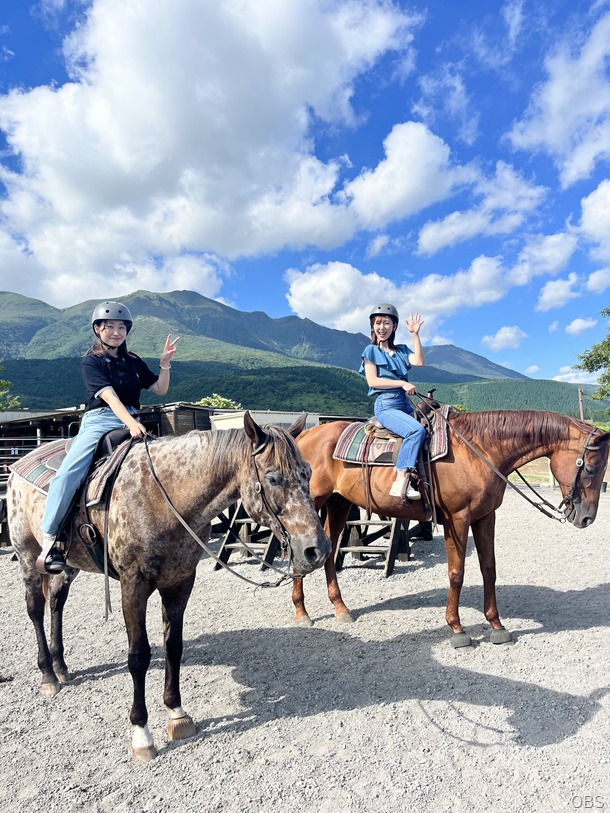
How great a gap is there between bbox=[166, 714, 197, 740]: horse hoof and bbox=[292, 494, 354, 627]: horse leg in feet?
7.34

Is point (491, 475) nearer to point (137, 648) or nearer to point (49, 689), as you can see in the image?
point (137, 648)

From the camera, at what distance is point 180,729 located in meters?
3.46

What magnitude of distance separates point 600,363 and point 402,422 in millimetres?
39976

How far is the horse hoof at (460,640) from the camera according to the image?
4.83 metres


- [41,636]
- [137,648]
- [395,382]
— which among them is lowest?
[41,636]

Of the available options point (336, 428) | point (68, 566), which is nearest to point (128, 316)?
point (68, 566)

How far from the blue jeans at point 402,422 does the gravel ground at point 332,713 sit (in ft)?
6.89

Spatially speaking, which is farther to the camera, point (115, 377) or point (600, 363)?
point (600, 363)

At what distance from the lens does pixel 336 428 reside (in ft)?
21.5

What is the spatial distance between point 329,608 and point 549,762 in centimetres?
360

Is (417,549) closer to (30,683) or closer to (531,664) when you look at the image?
(531,664)

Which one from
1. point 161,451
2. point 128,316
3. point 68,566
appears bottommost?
point 68,566

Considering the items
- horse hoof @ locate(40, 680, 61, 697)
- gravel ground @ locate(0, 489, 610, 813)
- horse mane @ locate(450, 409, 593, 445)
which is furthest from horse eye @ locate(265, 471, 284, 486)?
horse hoof @ locate(40, 680, 61, 697)

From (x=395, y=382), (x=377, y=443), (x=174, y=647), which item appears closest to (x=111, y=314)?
(x=174, y=647)
